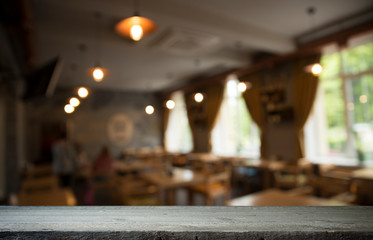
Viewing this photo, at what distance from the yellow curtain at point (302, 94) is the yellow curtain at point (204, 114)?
3055mm

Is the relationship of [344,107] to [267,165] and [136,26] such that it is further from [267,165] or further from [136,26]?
[136,26]

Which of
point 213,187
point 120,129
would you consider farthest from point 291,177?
point 120,129

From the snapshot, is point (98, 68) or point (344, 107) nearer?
point (98, 68)

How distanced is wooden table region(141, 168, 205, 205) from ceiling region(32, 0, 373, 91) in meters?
2.85

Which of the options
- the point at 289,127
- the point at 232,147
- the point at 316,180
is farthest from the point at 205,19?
the point at 232,147

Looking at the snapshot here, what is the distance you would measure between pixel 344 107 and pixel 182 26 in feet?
14.3

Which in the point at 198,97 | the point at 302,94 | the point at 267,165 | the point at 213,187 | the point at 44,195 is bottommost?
the point at 213,187

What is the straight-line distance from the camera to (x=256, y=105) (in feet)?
24.8

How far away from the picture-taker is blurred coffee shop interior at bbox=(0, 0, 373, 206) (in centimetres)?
A: 383

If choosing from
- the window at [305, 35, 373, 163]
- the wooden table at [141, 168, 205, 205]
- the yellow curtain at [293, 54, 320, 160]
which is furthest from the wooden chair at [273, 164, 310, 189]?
the wooden table at [141, 168, 205, 205]

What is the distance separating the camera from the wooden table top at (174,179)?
13.8 feet

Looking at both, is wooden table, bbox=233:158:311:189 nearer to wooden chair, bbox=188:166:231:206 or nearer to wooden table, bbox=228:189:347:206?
wooden chair, bbox=188:166:231:206

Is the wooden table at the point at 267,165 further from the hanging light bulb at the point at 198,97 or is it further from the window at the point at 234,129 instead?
the hanging light bulb at the point at 198,97

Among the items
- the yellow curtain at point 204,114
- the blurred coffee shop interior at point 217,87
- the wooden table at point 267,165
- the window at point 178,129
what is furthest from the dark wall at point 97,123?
the wooden table at point 267,165
